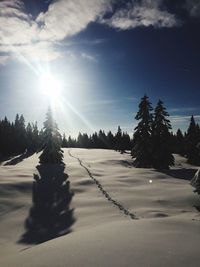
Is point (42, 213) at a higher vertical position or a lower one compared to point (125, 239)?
lower

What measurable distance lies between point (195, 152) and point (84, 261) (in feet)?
218

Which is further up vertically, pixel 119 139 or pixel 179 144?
pixel 119 139

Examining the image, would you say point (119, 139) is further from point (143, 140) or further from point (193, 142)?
point (143, 140)

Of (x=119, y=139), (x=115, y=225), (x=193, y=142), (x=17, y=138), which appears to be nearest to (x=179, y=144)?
(x=119, y=139)

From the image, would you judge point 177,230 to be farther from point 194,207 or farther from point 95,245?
point 194,207

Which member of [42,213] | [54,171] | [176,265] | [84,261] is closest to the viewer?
[176,265]

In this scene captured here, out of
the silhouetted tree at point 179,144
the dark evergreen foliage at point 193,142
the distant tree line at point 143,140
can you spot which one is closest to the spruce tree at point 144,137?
the distant tree line at point 143,140

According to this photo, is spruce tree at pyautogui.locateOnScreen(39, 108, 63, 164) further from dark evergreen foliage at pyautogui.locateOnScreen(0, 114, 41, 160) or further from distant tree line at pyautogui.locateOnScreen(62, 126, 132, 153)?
distant tree line at pyautogui.locateOnScreen(62, 126, 132, 153)

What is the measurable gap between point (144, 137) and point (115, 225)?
36245 millimetres

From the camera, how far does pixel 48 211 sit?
19.1 meters

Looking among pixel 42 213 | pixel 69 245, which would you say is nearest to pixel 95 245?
pixel 69 245

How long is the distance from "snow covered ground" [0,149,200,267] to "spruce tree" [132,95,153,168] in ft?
45.2

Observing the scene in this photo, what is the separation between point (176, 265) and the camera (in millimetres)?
6477

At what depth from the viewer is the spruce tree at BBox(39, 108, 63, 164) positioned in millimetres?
50469
